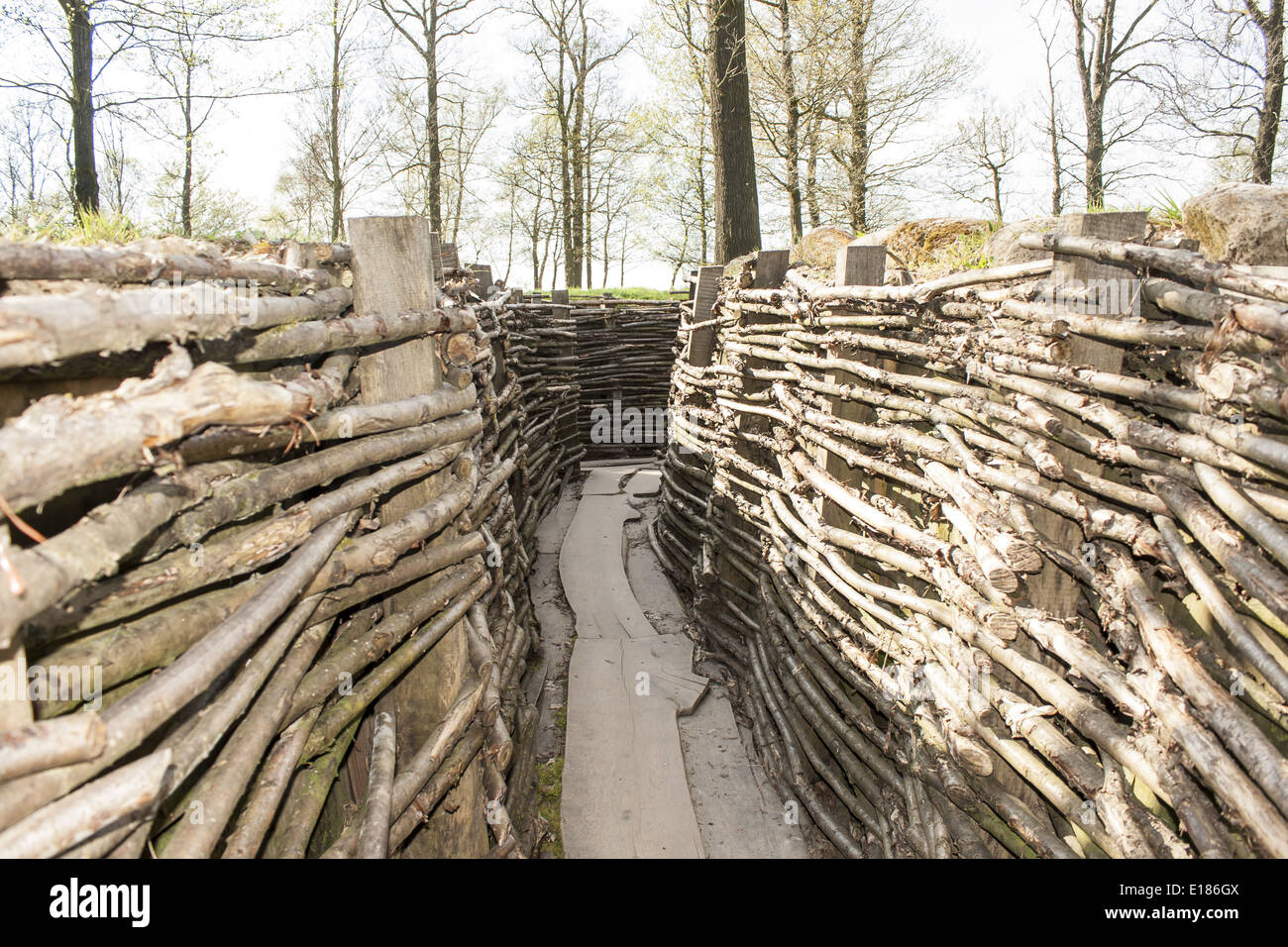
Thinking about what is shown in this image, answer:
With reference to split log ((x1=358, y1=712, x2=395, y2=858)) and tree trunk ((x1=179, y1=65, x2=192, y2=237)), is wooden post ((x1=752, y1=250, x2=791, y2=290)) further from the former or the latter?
tree trunk ((x1=179, y1=65, x2=192, y2=237))

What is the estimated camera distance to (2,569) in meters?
0.90

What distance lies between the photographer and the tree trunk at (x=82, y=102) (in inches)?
263

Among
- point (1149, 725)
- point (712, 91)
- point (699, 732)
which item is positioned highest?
point (712, 91)

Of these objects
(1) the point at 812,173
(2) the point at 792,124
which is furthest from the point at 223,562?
(1) the point at 812,173

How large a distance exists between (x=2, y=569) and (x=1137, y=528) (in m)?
2.01

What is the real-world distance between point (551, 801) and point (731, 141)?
6172mm

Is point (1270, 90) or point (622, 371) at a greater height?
point (1270, 90)

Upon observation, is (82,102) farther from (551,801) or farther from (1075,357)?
(1075,357)

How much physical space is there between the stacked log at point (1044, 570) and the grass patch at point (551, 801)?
3.35ft

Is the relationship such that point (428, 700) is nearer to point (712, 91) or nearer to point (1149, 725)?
point (1149, 725)

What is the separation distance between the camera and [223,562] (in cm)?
144

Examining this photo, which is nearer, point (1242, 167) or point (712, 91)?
point (712, 91)

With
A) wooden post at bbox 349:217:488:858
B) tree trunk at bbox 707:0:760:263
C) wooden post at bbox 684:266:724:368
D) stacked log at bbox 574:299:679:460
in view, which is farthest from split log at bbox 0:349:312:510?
stacked log at bbox 574:299:679:460
